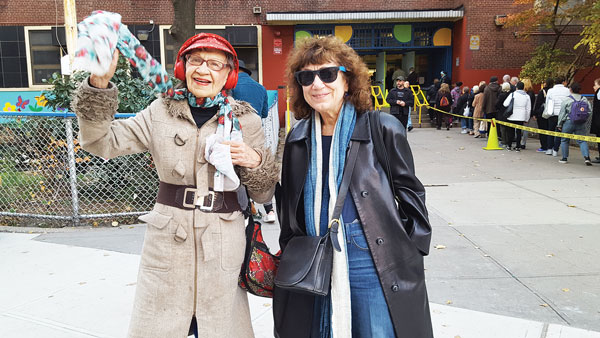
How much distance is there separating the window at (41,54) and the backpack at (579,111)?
1787 centimetres

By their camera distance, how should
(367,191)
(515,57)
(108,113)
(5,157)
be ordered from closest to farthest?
(108,113)
(367,191)
(5,157)
(515,57)

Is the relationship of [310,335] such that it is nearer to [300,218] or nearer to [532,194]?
[300,218]

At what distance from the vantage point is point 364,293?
2.19 m

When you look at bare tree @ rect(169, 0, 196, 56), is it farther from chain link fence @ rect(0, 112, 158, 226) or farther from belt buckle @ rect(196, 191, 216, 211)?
belt buckle @ rect(196, 191, 216, 211)

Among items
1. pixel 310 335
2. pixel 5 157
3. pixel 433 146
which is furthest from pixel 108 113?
pixel 433 146

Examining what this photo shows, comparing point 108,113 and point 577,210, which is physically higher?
point 108,113

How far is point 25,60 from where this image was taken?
19.5 meters

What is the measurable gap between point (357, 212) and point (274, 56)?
60.7 feet

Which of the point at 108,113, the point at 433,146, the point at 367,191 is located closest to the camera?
the point at 108,113

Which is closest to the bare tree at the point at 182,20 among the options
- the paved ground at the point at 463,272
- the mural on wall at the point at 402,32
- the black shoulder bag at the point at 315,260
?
the paved ground at the point at 463,272

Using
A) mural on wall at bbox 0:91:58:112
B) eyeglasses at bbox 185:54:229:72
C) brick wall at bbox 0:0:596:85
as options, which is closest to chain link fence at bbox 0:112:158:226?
eyeglasses at bbox 185:54:229:72

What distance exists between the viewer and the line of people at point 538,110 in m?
10.5

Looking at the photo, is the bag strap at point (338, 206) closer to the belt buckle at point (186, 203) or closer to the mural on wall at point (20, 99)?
the belt buckle at point (186, 203)

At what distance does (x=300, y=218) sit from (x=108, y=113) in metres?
0.96
